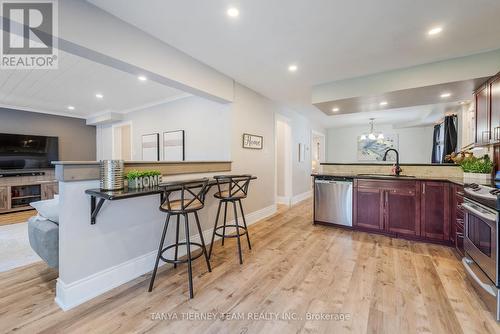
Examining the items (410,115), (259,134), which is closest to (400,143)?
(410,115)

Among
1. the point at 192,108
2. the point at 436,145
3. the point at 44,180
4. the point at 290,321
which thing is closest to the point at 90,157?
the point at 44,180

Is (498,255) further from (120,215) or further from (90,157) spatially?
(90,157)

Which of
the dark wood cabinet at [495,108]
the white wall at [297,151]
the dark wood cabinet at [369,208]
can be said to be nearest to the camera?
the dark wood cabinet at [495,108]

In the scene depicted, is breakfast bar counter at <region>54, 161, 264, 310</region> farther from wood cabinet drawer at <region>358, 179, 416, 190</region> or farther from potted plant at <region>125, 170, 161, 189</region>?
wood cabinet drawer at <region>358, 179, 416, 190</region>

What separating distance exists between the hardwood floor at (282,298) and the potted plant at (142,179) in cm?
96

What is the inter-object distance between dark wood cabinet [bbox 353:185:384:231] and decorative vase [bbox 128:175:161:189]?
3.02m

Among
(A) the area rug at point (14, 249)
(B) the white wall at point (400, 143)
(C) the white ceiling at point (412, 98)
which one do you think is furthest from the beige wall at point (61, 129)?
(B) the white wall at point (400, 143)

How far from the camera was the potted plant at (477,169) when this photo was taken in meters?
2.74

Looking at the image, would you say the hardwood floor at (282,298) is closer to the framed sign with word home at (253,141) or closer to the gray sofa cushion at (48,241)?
the gray sofa cushion at (48,241)

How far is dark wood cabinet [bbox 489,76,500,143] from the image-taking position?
242 cm

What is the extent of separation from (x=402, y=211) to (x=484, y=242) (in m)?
1.40

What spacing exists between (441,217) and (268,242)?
7.86 ft

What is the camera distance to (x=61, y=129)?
5.80m

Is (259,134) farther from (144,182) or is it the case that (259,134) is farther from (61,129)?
(61,129)
